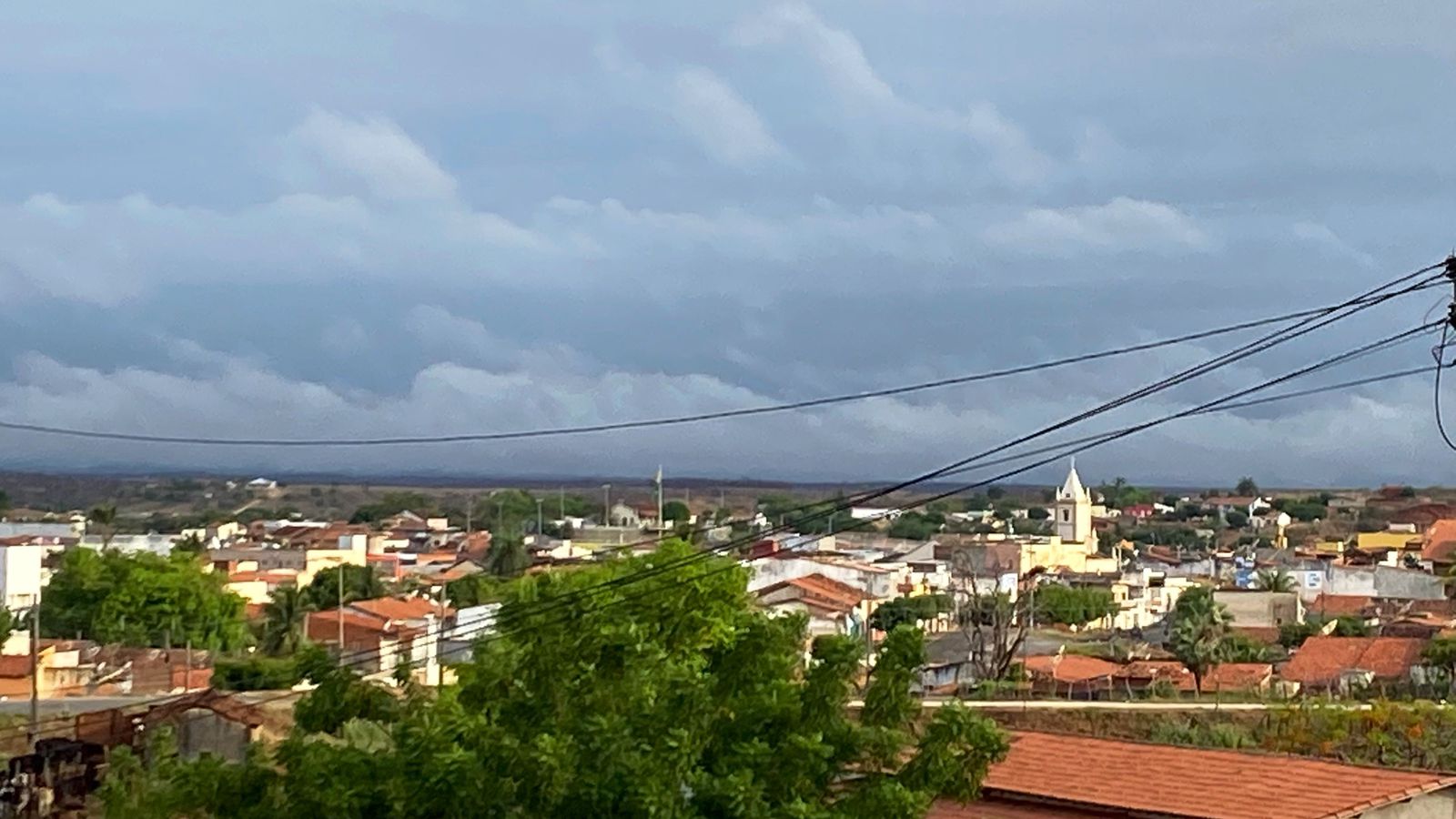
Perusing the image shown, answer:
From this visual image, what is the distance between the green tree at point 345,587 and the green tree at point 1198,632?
73.4 ft

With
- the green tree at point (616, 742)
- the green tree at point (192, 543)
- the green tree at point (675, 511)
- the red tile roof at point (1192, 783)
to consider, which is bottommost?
the red tile roof at point (1192, 783)

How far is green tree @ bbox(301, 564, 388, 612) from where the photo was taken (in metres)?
53.1

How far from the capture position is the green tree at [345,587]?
5312 centimetres

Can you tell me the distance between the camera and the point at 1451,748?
21984mm

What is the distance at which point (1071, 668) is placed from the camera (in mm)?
35906

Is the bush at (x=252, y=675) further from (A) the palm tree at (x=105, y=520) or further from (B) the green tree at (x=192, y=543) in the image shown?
(A) the palm tree at (x=105, y=520)

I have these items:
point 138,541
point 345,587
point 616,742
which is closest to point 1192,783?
point 616,742

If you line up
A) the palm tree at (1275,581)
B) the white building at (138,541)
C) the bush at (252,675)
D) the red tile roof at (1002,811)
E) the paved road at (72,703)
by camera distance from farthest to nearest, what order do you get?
the white building at (138,541) → the palm tree at (1275,581) → the paved road at (72,703) → the bush at (252,675) → the red tile roof at (1002,811)

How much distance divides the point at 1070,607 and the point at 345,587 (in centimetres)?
2207

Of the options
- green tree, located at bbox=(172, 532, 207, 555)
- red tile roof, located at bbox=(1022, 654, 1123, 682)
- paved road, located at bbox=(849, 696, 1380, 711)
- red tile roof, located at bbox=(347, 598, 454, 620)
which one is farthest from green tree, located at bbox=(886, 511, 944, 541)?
paved road, located at bbox=(849, 696, 1380, 711)

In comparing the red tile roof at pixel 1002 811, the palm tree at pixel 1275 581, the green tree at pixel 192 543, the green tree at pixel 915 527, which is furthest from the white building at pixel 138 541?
the red tile roof at pixel 1002 811

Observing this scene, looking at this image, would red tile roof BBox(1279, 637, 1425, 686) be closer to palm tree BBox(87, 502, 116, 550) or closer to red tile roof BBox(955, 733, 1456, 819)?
red tile roof BBox(955, 733, 1456, 819)

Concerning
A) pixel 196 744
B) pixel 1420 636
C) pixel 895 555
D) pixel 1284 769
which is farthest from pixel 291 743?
pixel 895 555

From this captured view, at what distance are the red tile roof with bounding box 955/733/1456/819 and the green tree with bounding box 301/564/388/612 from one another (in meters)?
38.1
